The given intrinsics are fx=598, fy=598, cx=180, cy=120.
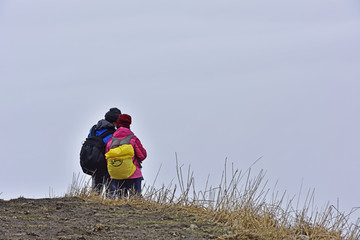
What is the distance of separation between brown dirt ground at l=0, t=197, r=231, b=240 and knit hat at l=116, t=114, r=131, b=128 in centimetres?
221

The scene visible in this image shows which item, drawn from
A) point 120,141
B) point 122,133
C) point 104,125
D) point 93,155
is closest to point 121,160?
point 120,141

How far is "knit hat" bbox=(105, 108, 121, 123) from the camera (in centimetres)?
1001

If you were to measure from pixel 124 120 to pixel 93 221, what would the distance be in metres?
3.43

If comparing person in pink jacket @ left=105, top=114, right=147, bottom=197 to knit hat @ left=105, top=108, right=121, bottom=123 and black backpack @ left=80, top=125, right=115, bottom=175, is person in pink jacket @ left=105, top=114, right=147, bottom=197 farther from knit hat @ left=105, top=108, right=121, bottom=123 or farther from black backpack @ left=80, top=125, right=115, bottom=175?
knit hat @ left=105, top=108, right=121, bottom=123

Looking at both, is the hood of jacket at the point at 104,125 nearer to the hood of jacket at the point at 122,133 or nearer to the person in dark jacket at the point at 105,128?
the person in dark jacket at the point at 105,128

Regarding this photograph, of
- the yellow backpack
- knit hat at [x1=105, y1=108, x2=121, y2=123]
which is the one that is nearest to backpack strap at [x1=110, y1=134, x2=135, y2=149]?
the yellow backpack

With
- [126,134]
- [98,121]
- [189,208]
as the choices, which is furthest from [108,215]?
[98,121]

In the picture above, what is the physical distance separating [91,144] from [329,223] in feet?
14.8

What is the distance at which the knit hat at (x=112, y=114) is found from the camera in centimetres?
1001

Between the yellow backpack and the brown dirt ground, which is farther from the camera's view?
the yellow backpack

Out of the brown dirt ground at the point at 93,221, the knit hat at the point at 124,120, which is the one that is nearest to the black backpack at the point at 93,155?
the knit hat at the point at 124,120

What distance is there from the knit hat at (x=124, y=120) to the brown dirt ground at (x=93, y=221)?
2208 millimetres

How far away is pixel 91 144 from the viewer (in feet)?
31.6

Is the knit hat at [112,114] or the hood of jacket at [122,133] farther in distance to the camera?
the knit hat at [112,114]
